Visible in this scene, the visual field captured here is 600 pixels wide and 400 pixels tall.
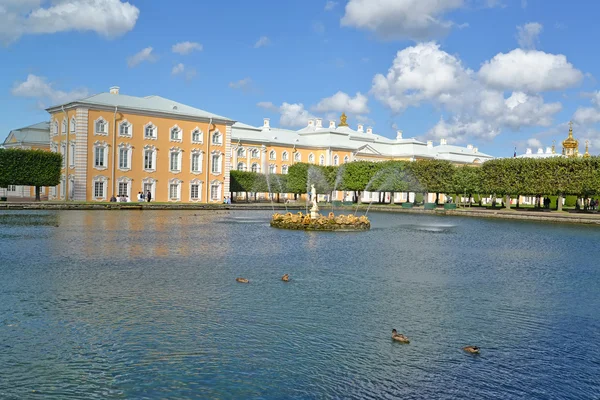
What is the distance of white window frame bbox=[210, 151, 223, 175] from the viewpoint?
6912 centimetres

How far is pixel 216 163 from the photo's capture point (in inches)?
2749

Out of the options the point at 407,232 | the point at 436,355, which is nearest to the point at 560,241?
the point at 407,232

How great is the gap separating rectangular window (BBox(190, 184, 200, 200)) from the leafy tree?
1492 centimetres

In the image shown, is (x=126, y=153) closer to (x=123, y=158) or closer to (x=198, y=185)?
(x=123, y=158)

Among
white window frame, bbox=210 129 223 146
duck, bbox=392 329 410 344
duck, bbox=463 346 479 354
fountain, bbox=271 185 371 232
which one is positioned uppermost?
white window frame, bbox=210 129 223 146

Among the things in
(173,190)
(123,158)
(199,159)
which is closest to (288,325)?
(123,158)

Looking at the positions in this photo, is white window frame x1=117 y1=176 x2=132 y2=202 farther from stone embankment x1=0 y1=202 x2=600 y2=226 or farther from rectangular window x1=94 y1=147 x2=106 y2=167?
stone embankment x1=0 y1=202 x2=600 y2=226

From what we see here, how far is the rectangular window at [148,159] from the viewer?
64.1 metres

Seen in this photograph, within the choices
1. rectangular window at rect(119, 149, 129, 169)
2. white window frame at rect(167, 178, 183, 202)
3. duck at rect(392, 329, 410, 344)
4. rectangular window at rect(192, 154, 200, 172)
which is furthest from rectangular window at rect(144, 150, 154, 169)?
duck at rect(392, 329, 410, 344)

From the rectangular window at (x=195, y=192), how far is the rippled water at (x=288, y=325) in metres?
45.5

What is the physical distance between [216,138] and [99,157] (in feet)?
46.6

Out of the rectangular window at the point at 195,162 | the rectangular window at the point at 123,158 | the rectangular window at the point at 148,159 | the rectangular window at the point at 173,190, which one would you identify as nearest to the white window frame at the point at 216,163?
the rectangular window at the point at 195,162

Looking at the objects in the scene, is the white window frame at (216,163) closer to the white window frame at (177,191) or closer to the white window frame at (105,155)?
the white window frame at (177,191)

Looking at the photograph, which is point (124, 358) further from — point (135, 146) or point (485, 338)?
point (135, 146)
